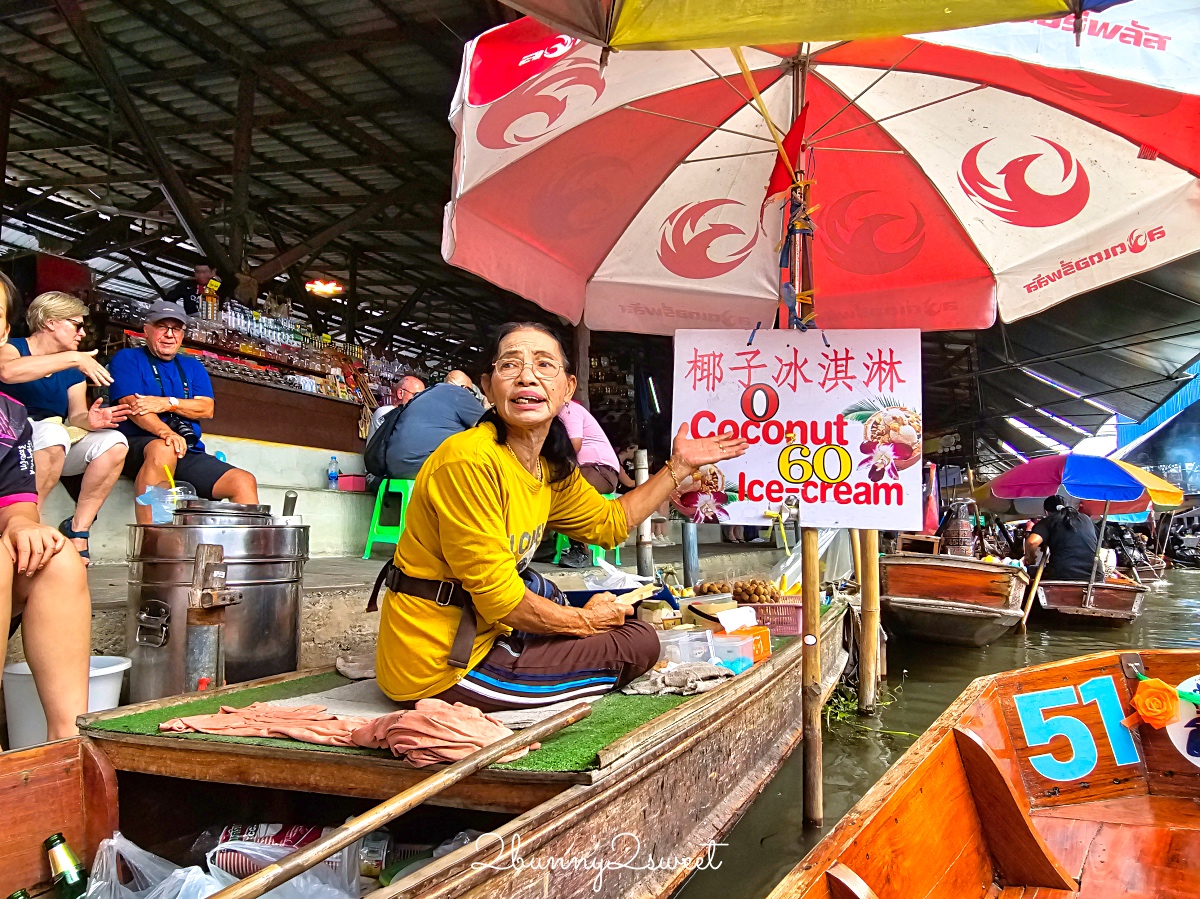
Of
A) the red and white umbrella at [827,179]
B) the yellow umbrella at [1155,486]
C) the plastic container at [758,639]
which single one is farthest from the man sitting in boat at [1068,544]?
the plastic container at [758,639]

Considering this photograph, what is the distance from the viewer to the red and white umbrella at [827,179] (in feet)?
9.00

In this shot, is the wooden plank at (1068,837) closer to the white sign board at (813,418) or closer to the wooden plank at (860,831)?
the wooden plank at (860,831)

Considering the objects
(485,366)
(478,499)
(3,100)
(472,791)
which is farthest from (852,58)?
(3,100)

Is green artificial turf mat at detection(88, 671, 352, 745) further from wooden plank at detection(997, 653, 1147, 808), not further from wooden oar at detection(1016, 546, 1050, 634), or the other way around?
wooden oar at detection(1016, 546, 1050, 634)

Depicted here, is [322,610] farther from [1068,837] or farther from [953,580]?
[953,580]

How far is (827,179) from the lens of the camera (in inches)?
139

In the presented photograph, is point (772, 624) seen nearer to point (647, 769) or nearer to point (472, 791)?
point (647, 769)

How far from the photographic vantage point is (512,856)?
4.88ft

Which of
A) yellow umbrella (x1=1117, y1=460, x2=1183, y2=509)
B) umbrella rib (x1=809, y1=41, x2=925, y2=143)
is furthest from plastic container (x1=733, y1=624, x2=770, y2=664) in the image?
yellow umbrella (x1=1117, y1=460, x2=1183, y2=509)

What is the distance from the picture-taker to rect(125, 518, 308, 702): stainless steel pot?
9.46 feet

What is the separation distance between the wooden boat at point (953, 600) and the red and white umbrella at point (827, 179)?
537 centimetres

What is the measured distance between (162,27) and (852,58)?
272 inches

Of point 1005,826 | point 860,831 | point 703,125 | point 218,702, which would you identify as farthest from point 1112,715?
point 218,702

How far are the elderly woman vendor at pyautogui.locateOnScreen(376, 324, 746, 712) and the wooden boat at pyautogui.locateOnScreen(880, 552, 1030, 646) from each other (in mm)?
6304
